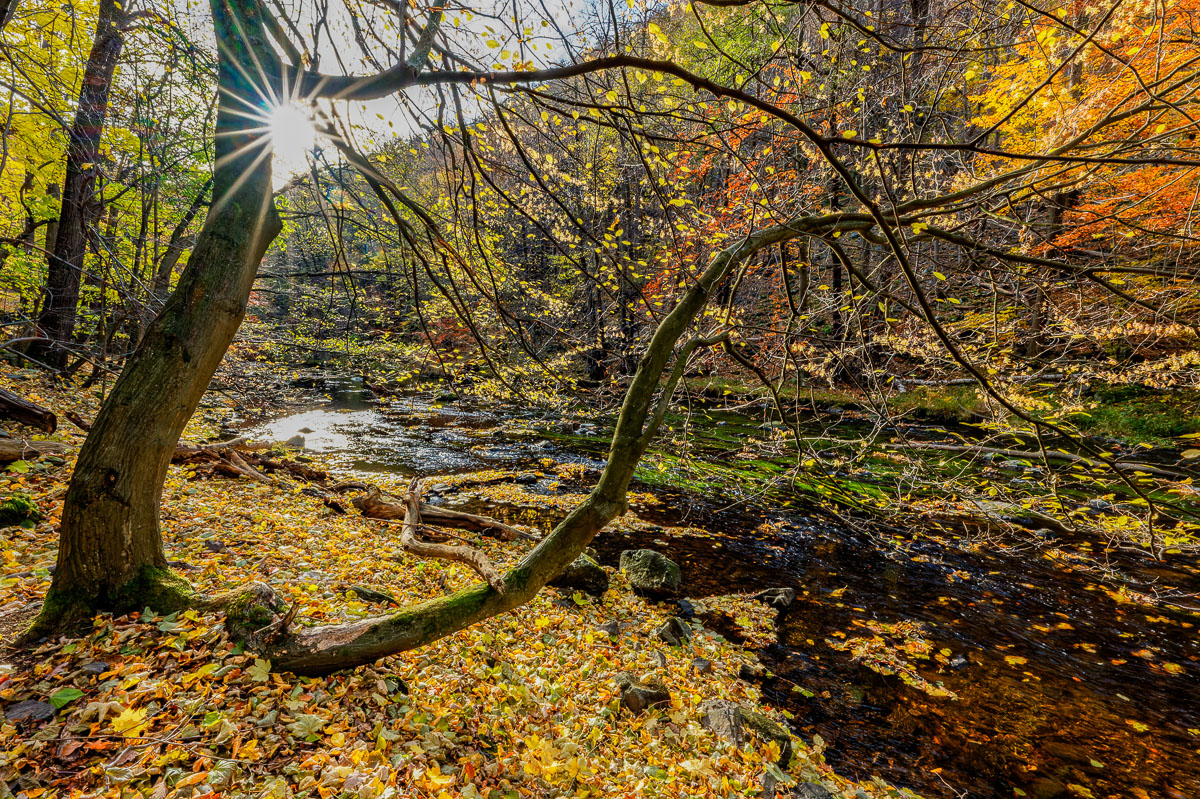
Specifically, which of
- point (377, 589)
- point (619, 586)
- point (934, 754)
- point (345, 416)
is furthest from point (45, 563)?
point (345, 416)

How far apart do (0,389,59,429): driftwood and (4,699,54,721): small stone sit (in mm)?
6289

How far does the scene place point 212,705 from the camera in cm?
227

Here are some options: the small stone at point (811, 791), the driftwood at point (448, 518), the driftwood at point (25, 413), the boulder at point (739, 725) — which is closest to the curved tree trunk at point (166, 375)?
the boulder at point (739, 725)

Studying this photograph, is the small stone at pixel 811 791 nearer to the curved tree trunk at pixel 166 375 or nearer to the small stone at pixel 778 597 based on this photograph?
the small stone at pixel 778 597

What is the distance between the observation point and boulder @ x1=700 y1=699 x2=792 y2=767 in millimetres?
3783

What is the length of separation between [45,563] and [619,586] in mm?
5309

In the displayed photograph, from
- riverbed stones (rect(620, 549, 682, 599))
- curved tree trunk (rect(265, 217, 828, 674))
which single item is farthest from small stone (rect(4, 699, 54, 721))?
riverbed stones (rect(620, 549, 682, 599))

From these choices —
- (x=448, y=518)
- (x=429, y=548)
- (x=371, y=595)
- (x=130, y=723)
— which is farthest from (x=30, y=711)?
(x=448, y=518)

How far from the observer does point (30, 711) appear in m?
2.03

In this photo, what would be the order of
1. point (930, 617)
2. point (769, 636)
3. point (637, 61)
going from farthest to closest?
point (930, 617) → point (769, 636) → point (637, 61)

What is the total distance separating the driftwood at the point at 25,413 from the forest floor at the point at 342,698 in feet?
3.74

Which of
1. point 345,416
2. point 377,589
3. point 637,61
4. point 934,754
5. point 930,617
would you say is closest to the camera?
point 637,61

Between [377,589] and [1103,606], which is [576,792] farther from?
[1103,606]

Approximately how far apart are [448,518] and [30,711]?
16.7 feet
